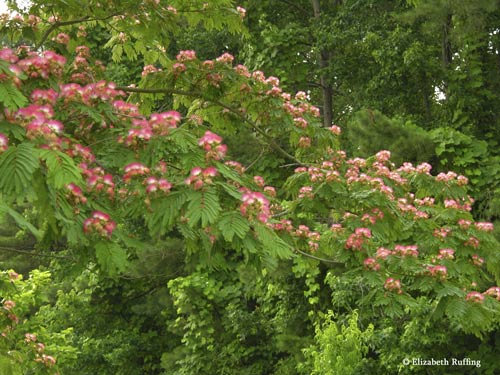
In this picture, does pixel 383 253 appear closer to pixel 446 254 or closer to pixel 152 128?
pixel 446 254

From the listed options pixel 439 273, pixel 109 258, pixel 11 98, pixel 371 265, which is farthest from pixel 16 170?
pixel 439 273

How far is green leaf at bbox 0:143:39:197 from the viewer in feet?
7.98

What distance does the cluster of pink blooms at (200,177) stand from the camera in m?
2.97

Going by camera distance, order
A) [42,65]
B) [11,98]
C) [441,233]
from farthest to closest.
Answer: [441,233]
[42,65]
[11,98]

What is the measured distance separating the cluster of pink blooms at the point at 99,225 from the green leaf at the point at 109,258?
0.20 feet

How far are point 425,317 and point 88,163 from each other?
5.18 m

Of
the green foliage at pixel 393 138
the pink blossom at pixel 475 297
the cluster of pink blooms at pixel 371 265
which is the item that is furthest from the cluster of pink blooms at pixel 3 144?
the green foliage at pixel 393 138

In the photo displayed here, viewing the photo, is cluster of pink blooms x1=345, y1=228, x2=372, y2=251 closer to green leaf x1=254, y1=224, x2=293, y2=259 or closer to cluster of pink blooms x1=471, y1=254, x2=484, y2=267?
cluster of pink blooms x1=471, y1=254, x2=484, y2=267

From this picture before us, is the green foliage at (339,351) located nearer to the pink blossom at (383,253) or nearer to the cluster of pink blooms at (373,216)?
the pink blossom at (383,253)

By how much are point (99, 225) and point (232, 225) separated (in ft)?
1.93

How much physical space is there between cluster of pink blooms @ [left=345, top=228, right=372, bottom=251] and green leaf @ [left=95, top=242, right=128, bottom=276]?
1975 millimetres

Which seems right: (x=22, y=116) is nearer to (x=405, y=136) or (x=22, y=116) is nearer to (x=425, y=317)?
(x=425, y=317)

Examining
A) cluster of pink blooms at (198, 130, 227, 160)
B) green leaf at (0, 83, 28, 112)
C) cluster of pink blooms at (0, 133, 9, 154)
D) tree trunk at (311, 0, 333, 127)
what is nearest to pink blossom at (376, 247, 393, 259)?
cluster of pink blooms at (198, 130, 227, 160)

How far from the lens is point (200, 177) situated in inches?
118
